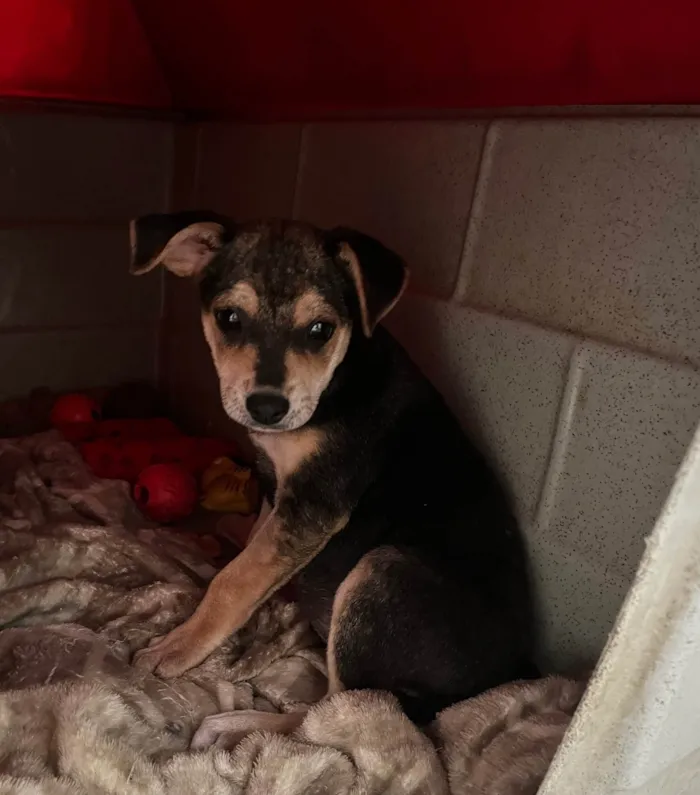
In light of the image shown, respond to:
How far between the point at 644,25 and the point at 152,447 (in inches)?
101

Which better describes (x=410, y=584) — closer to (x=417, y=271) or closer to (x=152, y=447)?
(x=417, y=271)

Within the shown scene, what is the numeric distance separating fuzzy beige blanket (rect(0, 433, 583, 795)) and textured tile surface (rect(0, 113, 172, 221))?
1.57m

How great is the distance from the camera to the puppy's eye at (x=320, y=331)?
2152 millimetres

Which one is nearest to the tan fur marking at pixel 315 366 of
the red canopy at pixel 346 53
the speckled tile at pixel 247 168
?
the red canopy at pixel 346 53

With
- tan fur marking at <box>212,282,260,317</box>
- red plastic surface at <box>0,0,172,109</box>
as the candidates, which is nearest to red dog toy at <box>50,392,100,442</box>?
red plastic surface at <box>0,0,172,109</box>

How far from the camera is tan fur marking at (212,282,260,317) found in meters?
2.14

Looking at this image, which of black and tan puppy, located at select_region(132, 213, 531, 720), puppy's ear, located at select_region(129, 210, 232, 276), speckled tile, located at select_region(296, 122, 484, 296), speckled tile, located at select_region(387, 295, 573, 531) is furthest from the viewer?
speckled tile, located at select_region(296, 122, 484, 296)

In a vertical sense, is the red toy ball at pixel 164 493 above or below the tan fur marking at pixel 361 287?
below

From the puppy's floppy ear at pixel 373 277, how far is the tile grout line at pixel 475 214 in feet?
1.46

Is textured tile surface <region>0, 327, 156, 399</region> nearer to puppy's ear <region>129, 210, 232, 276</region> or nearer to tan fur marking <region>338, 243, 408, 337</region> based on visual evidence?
puppy's ear <region>129, 210, 232, 276</region>

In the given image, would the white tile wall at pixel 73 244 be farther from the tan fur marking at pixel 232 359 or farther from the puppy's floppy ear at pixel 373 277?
the puppy's floppy ear at pixel 373 277

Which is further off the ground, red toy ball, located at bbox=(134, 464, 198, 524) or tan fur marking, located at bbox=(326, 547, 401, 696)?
tan fur marking, located at bbox=(326, 547, 401, 696)

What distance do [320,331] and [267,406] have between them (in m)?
0.26

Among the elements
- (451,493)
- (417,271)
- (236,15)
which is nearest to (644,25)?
(417,271)
